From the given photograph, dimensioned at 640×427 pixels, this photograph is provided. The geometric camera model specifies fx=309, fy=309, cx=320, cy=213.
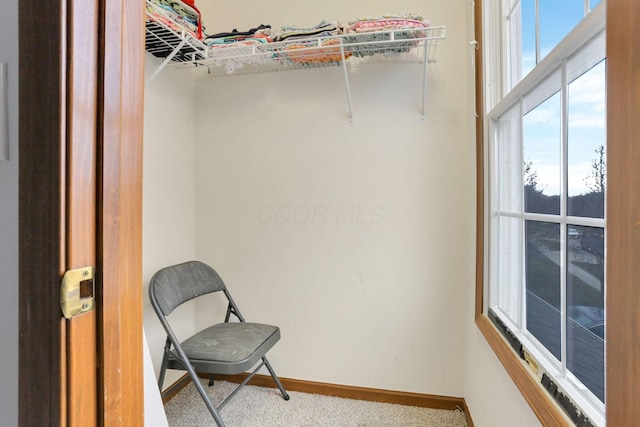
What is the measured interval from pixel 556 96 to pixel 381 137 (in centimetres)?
95

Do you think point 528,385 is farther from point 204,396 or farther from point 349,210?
point 204,396

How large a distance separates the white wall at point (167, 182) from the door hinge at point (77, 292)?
1357 millimetres

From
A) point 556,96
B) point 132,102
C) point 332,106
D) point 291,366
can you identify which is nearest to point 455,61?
point 332,106

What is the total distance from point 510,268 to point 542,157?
48cm

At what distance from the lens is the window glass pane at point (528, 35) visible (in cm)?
100

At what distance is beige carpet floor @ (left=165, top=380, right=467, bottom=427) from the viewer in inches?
61.7

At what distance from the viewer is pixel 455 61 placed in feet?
5.46

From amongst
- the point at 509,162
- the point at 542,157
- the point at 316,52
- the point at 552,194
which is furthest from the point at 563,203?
the point at 316,52

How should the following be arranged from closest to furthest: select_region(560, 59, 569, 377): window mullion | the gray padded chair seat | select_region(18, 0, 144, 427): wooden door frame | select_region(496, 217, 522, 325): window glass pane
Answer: select_region(18, 0, 144, 427): wooden door frame < select_region(560, 59, 569, 377): window mullion < select_region(496, 217, 522, 325): window glass pane < the gray padded chair seat

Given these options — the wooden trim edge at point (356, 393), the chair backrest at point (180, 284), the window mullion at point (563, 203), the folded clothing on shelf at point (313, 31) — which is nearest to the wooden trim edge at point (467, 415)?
the wooden trim edge at point (356, 393)

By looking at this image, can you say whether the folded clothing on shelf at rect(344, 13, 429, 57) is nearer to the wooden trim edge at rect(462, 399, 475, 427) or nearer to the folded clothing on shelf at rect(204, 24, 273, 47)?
the folded clothing on shelf at rect(204, 24, 273, 47)

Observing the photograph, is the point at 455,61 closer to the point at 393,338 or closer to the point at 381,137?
the point at 381,137

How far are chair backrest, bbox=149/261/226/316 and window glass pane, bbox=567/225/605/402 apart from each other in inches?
61.2
